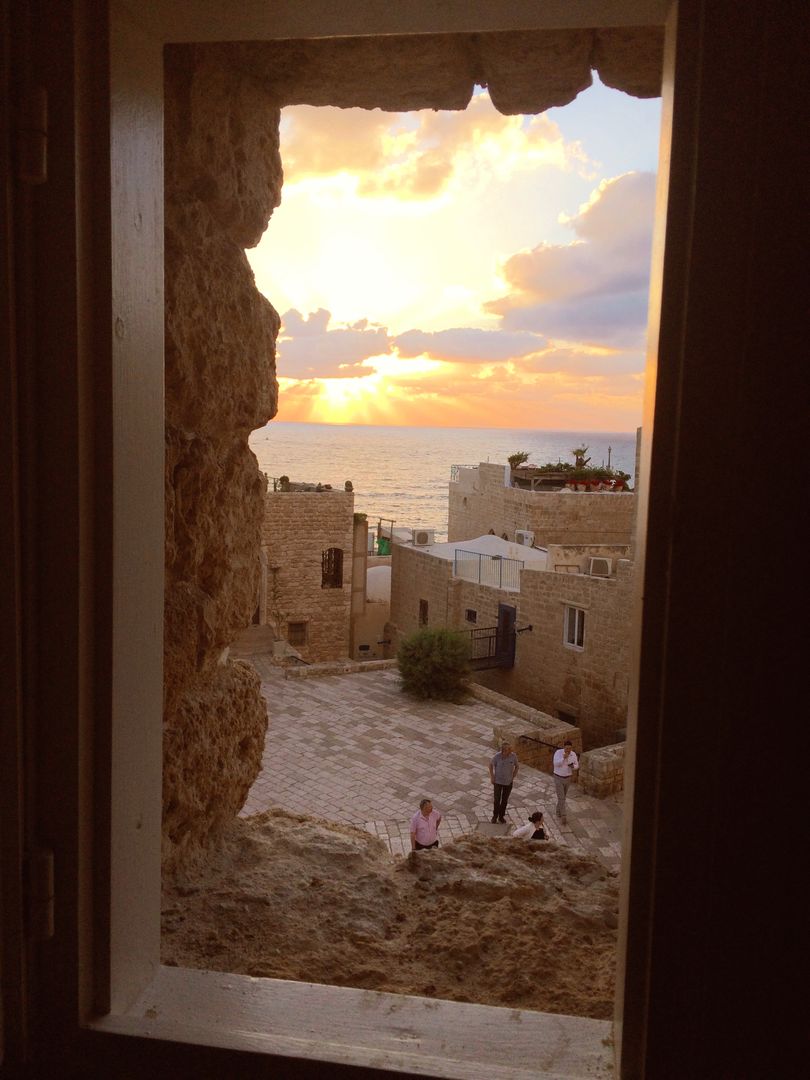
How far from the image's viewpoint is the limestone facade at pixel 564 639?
52.0 ft

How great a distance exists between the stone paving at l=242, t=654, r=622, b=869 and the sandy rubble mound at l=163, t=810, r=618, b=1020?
592 cm

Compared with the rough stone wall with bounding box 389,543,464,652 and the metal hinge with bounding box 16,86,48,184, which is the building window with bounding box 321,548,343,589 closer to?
the rough stone wall with bounding box 389,543,464,652

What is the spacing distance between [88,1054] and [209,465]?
1361 millimetres

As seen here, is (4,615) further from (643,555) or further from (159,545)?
(643,555)

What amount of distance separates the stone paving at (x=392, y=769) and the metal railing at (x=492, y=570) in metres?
4.67

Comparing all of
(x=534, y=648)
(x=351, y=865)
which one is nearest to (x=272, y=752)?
(x=534, y=648)

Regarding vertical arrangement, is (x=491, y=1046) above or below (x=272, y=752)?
above

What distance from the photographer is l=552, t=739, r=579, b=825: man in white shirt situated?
10195 millimetres

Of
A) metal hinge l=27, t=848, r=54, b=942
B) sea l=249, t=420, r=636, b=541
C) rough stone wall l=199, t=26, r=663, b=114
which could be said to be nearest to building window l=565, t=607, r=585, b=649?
rough stone wall l=199, t=26, r=663, b=114

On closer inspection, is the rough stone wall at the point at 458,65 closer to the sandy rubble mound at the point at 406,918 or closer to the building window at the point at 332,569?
the sandy rubble mound at the point at 406,918

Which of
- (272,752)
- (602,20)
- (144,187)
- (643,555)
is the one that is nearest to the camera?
(643,555)

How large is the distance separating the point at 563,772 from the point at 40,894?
366 inches

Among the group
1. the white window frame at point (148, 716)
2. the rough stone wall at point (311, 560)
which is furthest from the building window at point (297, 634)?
the white window frame at point (148, 716)

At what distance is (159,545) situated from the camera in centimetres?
184
